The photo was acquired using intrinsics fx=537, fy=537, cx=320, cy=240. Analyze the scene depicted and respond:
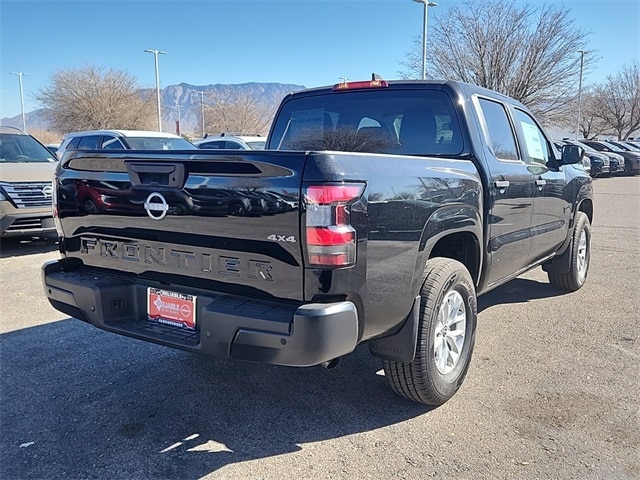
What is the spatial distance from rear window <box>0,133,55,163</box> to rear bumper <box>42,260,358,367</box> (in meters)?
6.53

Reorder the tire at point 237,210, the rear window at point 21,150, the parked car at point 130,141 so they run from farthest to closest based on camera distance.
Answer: the parked car at point 130,141 < the rear window at point 21,150 < the tire at point 237,210

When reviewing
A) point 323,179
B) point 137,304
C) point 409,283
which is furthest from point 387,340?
point 137,304

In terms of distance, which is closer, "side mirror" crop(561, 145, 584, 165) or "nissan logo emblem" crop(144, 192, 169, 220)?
"nissan logo emblem" crop(144, 192, 169, 220)

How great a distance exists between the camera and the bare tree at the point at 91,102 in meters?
45.2

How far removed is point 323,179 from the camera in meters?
2.33

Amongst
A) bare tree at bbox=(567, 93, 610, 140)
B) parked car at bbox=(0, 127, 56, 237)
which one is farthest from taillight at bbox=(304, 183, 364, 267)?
bare tree at bbox=(567, 93, 610, 140)

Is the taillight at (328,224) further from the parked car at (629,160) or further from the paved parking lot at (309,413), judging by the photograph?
the parked car at (629,160)

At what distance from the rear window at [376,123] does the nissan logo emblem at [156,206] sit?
1717 mm

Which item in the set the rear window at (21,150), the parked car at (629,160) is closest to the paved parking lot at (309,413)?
the rear window at (21,150)

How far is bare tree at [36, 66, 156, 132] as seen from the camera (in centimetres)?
4525

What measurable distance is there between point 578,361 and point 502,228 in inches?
44.5

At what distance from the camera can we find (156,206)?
2789mm

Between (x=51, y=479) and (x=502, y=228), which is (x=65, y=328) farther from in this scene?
(x=502, y=228)

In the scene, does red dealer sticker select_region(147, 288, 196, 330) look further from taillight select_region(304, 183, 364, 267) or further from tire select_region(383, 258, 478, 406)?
tire select_region(383, 258, 478, 406)
